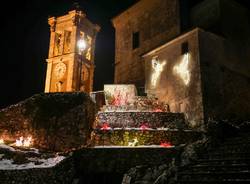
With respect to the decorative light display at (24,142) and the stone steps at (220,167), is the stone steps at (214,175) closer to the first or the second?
the stone steps at (220,167)

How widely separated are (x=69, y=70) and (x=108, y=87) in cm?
1148

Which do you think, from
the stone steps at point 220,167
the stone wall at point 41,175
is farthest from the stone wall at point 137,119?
the stone steps at point 220,167

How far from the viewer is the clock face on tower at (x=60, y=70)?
37.8 m

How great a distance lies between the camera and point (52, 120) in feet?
70.8

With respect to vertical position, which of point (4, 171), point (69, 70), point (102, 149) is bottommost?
point (4, 171)

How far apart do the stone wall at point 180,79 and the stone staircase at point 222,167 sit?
972 centimetres

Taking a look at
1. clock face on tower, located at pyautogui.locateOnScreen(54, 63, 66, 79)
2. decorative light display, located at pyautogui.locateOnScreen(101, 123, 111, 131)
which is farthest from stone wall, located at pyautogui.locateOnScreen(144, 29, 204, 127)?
clock face on tower, located at pyautogui.locateOnScreen(54, 63, 66, 79)

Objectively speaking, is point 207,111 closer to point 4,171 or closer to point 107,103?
point 107,103

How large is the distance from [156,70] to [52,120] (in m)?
10.1

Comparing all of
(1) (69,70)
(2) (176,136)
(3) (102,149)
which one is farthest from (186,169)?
(1) (69,70)

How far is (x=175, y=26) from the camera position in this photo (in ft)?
92.5

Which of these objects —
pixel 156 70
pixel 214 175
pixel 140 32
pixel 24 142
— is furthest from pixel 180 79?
pixel 214 175

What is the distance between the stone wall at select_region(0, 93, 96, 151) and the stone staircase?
34.6ft

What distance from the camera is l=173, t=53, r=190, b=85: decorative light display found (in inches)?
930
